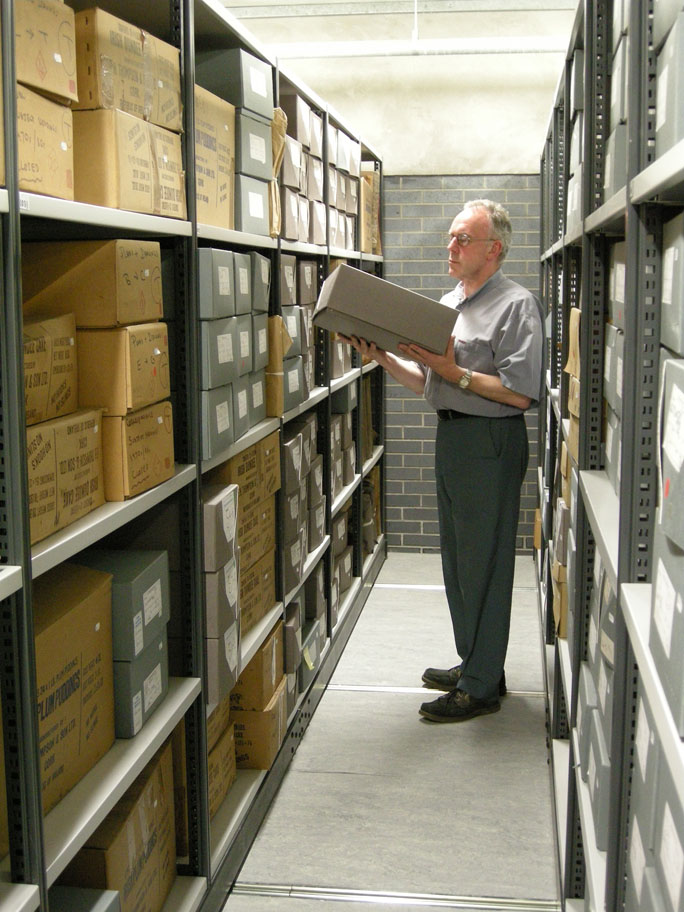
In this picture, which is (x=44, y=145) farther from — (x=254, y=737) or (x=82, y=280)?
(x=254, y=737)

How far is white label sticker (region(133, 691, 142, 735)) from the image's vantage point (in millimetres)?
1976

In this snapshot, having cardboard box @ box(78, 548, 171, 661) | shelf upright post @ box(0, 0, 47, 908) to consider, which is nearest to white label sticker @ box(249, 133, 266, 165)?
cardboard box @ box(78, 548, 171, 661)

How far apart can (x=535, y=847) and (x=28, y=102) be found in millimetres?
2377

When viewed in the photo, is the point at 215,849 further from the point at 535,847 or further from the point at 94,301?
the point at 94,301

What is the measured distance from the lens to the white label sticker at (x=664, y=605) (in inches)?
41.1

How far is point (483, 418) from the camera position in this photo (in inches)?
136

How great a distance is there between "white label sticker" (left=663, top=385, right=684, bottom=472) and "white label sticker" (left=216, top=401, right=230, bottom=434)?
4.92 ft

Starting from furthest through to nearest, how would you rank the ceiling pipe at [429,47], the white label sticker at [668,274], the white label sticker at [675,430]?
the ceiling pipe at [429,47] → the white label sticker at [668,274] → the white label sticker at [675,430]

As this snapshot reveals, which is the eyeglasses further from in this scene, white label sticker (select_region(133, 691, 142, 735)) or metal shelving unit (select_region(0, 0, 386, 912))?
white label sticker (select_region(133, 691, 142, 735))

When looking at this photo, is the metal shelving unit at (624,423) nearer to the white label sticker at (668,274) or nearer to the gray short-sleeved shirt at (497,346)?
the white label sticker at (668,274)

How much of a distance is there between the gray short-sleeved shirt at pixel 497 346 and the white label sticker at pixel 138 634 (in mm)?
1765

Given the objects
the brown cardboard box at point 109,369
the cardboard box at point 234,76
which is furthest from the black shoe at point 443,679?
the brown cardboard box at point 109,369

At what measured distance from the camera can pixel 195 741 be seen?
7.71 ft

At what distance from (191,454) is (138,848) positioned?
86 cm
